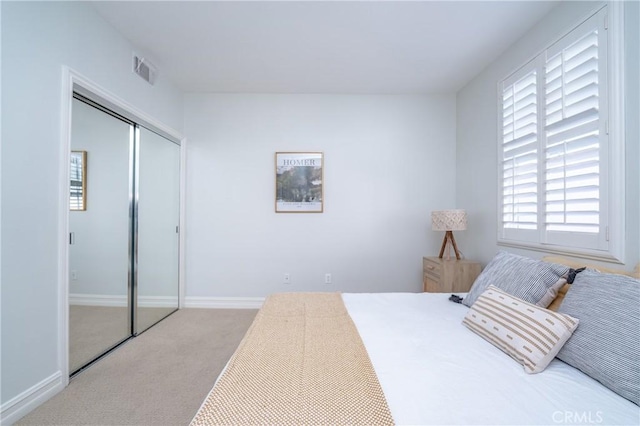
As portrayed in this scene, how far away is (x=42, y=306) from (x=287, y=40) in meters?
2.64

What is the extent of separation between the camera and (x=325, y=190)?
340 centimetres

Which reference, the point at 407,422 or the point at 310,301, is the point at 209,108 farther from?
the point at 407,422

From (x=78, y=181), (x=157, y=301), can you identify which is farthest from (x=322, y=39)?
(x=157, y=301)

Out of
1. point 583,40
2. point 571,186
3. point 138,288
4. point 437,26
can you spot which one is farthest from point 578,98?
point 138,288

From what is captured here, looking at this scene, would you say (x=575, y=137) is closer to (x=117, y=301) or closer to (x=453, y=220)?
(x=453, y=220)

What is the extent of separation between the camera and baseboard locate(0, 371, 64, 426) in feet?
4.75

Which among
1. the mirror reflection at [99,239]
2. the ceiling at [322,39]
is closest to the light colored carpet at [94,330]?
the mirror reflection at [99,239]

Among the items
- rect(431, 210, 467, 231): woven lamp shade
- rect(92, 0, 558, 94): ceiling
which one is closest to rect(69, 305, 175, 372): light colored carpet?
rect(92, 0, 558, 94): ceiling

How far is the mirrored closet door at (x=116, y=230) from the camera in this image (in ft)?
6.45

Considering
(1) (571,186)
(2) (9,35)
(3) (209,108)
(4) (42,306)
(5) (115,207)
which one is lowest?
(4) (42,306)

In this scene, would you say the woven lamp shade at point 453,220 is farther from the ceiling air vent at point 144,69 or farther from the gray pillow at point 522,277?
the ceiling air vent at point 144,69

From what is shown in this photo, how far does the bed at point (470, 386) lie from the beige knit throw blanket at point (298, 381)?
0.07 ft

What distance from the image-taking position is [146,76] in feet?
8.55

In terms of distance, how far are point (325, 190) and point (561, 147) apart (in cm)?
225
